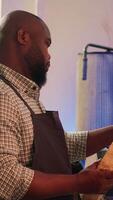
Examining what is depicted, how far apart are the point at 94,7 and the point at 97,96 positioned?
0.75 meters

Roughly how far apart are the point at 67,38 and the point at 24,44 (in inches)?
48.7

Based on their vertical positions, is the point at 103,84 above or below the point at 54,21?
below

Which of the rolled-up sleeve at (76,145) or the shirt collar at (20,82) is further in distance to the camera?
the rolled-up sleeve at (76,145)

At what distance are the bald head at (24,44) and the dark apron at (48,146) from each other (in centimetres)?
7

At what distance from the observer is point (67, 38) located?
2.37m

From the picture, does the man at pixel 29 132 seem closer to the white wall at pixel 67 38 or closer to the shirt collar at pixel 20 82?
the shirt collar at pixel 20 82

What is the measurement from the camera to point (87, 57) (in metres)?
1.99

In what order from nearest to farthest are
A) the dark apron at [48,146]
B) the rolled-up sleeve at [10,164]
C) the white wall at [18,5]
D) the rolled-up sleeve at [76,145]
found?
the rolled-up sleeve at [10,164] → the dark apron at [48,146] → the rolled-up sleeve at [76,145] → the white wall at [18,5]

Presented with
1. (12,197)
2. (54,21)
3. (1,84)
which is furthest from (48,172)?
(54,21)

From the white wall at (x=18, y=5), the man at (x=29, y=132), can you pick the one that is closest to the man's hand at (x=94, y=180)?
the man at (x=29, y=132)

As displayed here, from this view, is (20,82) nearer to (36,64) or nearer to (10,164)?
(36,64)

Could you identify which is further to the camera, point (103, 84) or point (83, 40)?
point (83, 40)

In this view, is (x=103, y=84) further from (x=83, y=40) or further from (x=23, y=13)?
(x=23, y=13)

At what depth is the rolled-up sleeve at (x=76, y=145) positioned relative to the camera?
1382 millimetres
